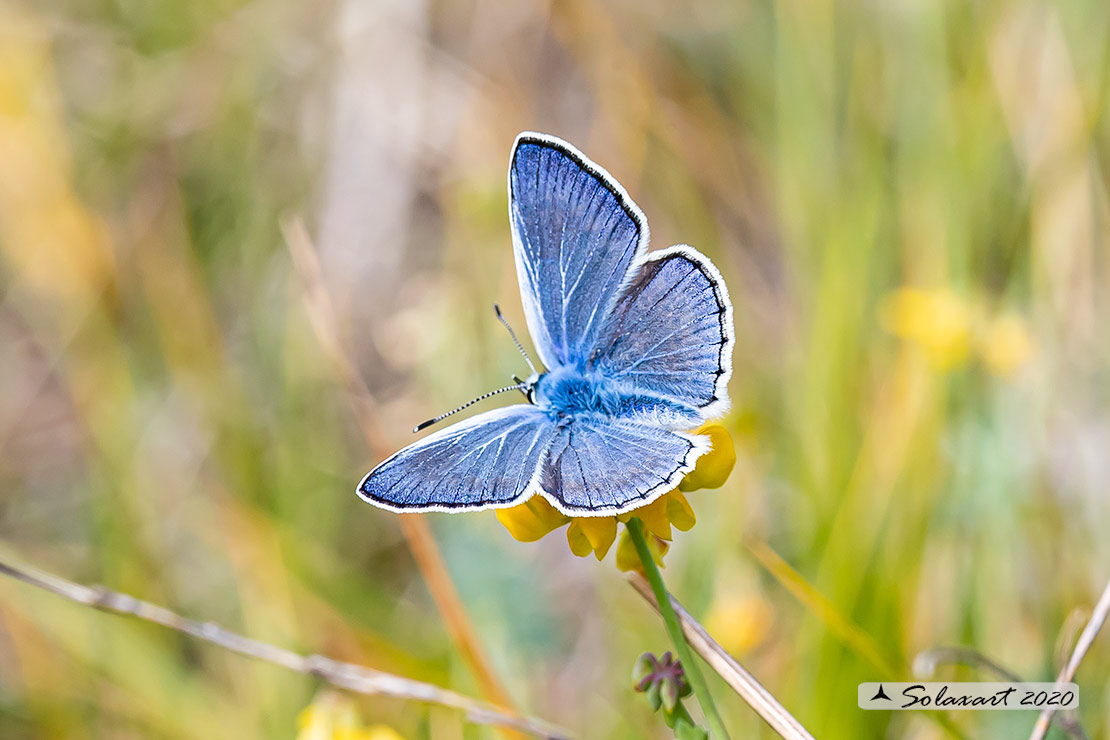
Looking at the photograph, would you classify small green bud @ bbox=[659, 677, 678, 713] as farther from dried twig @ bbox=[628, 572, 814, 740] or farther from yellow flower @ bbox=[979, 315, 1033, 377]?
yellow flower @ bbox=[979, 315, 1033, 377]

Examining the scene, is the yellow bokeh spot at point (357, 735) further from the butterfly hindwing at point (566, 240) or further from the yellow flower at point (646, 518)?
the butterfly hindwing at point (566, 240)

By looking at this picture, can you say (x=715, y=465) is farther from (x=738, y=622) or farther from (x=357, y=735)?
(x=738, y=622)

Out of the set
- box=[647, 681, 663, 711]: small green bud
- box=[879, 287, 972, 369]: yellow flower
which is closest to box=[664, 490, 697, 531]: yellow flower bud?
box=[647, 681, 663, 711]: small green bud

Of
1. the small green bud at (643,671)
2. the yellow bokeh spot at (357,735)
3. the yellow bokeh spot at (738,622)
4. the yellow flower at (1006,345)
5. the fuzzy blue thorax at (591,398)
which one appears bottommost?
the yellow bokeh spot at (357,735)

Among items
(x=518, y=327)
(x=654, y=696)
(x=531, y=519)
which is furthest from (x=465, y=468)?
(x=518, y=327)

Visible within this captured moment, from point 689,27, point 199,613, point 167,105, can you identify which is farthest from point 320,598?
point 689,27

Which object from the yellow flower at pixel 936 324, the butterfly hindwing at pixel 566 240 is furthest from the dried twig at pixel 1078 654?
the yellow flower at pixel 936 324
